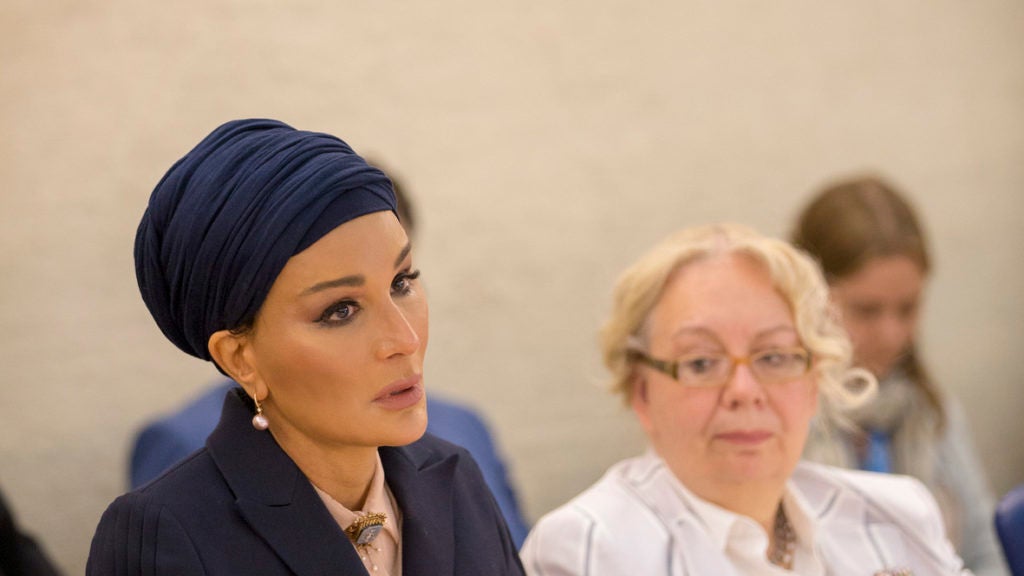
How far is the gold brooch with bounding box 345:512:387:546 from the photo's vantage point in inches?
55.1

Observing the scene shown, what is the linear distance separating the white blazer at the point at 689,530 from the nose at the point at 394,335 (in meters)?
0.72

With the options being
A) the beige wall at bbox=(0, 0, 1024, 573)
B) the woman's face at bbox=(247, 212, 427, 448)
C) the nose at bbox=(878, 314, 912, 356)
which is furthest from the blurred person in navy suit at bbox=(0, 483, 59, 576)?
the nose at bbox=(878, 314, 912, 356)

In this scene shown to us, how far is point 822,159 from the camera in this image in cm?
410

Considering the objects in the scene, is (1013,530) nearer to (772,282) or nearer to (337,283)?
(772,282)

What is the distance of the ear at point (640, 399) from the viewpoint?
229 cm

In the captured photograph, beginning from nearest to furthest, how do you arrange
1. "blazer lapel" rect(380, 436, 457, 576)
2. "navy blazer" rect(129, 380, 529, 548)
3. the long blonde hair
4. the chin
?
the chin < "blazer lapel" rect(380, 436, 457, 576) < "navy blazer" rect(129, 380, 529, 548) < the long blonde hair

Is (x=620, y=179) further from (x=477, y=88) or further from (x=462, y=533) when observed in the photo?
(x=462, y=533)

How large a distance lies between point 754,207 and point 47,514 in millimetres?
2414

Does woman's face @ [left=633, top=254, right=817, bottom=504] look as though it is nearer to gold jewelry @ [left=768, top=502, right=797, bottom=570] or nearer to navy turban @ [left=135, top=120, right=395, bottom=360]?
gold jewelry @ [left=768, top=502, right=797, bottom=570]

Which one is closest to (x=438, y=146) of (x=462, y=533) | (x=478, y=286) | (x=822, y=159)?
(x=478, y=286)

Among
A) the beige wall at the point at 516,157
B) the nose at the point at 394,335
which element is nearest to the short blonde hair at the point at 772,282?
the nose at the point at 394,335

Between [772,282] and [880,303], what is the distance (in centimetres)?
137

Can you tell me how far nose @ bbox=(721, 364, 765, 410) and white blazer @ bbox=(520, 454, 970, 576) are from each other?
19 cm

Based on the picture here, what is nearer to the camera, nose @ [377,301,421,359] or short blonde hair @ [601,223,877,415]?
nose @ [377,301,421,359]
